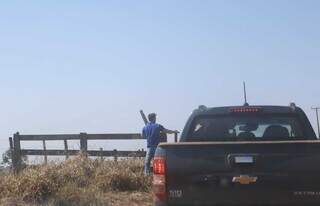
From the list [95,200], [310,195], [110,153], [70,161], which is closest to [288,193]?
[310,195]

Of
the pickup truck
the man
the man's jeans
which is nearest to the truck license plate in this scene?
the pickup truck

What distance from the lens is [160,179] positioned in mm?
6793

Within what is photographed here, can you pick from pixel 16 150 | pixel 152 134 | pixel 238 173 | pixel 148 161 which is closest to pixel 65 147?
pixel 16 150

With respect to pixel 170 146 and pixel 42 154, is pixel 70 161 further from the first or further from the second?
pixel 170 146

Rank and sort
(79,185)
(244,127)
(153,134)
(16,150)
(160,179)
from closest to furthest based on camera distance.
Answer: (160,179) < (244,127) < (79,185) < (153,134) < (16,150)

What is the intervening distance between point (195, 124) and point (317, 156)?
2366 mm

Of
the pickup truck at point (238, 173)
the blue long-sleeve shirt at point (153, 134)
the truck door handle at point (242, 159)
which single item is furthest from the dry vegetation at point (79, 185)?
the truck door handle at point (242, 159)

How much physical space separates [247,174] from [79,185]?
683 centimetres

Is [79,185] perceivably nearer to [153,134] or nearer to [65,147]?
[153,134]

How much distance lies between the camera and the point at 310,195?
6.54 meters

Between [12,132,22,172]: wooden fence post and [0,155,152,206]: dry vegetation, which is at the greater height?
[12,132,22,172]: wooden fence post

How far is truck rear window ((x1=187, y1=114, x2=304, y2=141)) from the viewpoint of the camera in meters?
8.45

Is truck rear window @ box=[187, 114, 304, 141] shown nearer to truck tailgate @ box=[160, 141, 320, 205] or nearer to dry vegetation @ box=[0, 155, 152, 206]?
truck tailgate @ box=[160, 141, 320, 205]

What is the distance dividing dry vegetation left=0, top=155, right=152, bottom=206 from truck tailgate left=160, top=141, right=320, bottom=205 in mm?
4675
